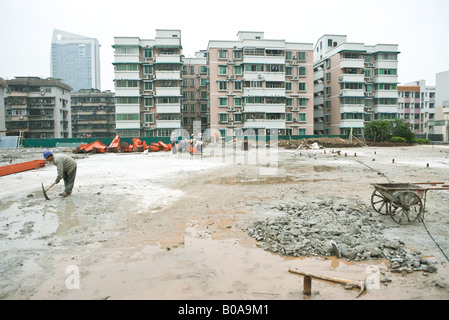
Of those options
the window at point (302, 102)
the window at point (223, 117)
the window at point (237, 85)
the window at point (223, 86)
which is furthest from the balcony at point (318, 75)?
the window at point (223, 117)

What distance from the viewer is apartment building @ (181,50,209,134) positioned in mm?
60562

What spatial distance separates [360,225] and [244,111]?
142ft

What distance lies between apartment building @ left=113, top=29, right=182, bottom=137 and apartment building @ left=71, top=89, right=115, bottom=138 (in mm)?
24216

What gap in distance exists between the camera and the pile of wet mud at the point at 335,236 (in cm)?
579

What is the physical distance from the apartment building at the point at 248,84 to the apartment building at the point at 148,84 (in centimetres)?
606

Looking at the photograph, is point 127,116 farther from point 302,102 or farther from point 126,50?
point 302,102

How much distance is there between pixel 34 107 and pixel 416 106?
8890 cm

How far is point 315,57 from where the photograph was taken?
202 feet

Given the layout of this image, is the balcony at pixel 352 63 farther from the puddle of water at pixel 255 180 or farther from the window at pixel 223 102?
the puddle of water at pixel 255 180

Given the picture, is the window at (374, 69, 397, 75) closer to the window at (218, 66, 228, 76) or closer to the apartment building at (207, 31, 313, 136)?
the apartment building at (207, 31, 313, 136)

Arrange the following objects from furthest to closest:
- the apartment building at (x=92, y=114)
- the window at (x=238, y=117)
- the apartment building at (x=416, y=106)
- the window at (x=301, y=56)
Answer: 1. the apartment building at (x=416, y=106)
2. the apartment building at (x=92, y=114)
3. the window at (x=301, y=56)
4. the window at (x=238, y=117)

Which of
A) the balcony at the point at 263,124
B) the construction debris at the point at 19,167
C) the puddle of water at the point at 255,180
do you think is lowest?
the puddle of water at the point at 255,180
